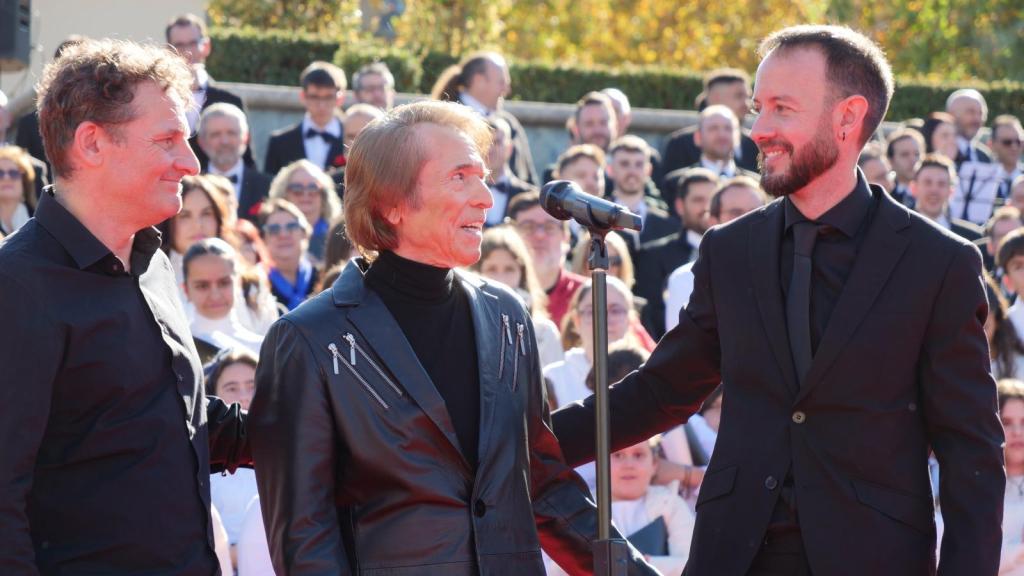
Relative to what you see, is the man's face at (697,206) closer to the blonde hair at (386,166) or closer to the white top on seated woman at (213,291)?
the white top on seated woman at (213,291)

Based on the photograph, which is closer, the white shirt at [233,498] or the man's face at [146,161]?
the man's face at [146,161]

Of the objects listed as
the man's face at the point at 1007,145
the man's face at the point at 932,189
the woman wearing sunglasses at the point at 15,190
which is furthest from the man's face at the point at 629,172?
the man's face at the point at 1007,145

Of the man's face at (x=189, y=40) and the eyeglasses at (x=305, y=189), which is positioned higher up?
the man's face at (x=189, y=40)

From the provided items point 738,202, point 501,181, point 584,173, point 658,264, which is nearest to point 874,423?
point 738,202

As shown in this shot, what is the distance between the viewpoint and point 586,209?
4.32 m

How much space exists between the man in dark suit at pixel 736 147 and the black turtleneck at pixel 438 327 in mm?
9689

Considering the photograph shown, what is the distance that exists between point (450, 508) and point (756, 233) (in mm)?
1184

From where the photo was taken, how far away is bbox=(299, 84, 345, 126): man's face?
13.5 meters

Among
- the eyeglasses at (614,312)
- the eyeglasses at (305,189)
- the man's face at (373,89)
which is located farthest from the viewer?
the man's face at (373,89)

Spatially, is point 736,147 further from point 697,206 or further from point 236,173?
point 236,173

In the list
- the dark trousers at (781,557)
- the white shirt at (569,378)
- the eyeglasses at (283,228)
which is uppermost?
the dark trousers at (781,557)

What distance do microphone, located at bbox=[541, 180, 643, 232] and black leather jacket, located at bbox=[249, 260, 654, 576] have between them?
0.47 metres

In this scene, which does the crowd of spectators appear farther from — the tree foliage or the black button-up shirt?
the tree foliage

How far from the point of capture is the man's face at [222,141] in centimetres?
1208
